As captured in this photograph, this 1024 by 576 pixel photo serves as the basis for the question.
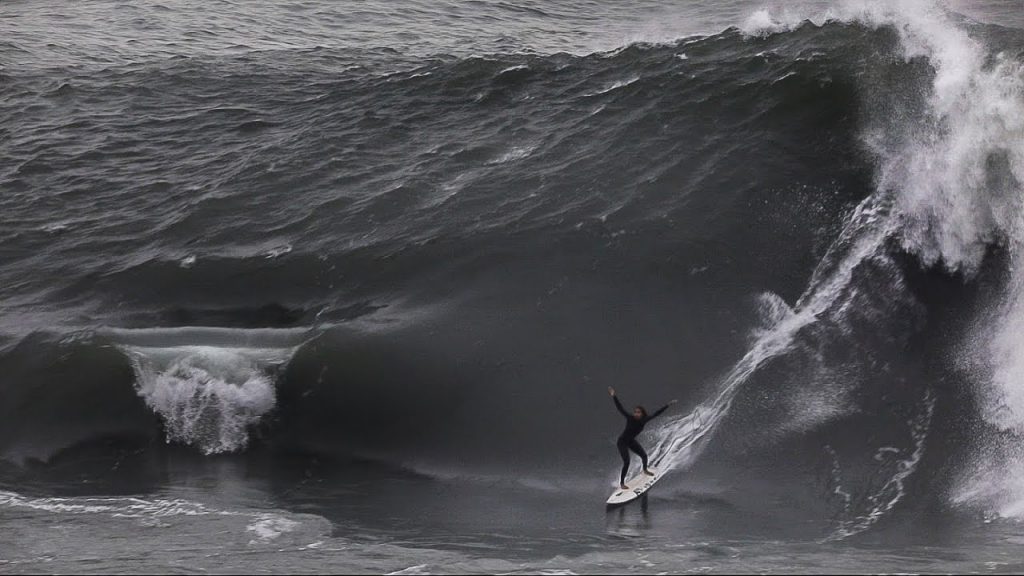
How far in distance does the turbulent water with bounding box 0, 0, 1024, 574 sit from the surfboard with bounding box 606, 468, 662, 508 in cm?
17

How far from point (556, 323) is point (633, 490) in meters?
3.89

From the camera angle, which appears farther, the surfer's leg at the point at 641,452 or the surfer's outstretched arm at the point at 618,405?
the surfer's leg at the point at 641,452

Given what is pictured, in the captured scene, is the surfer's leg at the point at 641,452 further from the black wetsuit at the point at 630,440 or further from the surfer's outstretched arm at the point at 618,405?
the surfer's outstretched arm at the point at 618,405

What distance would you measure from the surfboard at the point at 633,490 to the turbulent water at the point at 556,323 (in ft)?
0.55

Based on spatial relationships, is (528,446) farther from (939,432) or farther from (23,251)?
(23,251)

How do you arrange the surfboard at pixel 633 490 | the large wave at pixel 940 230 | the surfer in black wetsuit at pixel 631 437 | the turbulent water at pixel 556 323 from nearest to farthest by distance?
the turbulent water at pixel 556 323 < the surfboard at pixel 633 490 < the surfer in black wetsuit at pixel 631 437 < the large wave at pixel 940 230

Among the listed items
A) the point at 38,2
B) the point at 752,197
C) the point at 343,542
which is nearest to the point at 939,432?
the point at 752,197

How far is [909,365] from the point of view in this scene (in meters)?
18.2

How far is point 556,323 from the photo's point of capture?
63.2ft

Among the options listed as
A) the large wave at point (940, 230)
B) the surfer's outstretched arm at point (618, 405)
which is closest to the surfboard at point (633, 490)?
the large wave at point (940, 230)

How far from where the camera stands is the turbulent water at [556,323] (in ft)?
51.8

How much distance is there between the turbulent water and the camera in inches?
622

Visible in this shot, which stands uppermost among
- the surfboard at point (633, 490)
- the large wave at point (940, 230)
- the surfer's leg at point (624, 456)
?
the large wave at point (940, 230)

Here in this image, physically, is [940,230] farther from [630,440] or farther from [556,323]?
[630,440]
